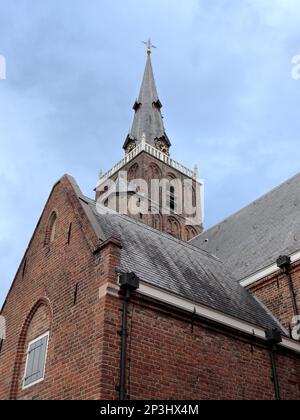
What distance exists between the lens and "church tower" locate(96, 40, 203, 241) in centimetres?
4131

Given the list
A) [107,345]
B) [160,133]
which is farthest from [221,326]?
[160,133]

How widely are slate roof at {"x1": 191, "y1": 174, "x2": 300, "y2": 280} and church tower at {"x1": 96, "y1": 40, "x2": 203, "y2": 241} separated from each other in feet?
58.2

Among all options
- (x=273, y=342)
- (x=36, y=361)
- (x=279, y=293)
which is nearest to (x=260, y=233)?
(x=279, y=293)

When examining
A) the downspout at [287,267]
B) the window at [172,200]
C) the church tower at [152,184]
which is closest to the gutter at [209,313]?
the downspout at [287,267]

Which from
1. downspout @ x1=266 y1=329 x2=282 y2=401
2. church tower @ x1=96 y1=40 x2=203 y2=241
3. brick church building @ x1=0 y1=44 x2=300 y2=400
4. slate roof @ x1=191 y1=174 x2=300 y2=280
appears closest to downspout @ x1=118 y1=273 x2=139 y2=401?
brick church building @ x1=0 y1=44 x2=300 y2=400

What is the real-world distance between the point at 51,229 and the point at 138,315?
15.5 ft

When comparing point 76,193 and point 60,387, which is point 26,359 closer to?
point 60,387

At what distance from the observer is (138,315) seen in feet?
33.9

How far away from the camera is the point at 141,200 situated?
4131 cm

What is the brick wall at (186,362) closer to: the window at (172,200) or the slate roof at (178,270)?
the slate roof at (178,270)

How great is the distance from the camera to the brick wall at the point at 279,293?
14312 mm

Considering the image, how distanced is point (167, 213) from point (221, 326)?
30.9m

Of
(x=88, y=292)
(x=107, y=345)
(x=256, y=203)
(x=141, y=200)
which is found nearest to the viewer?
(x=107, y=345)

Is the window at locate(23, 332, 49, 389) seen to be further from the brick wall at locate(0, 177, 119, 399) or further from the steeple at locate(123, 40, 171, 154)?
the steeple at locate(123, 40, 171, 154)
